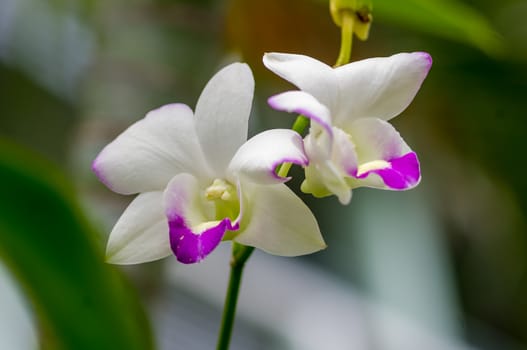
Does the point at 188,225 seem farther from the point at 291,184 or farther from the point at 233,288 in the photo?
the point at 291,184

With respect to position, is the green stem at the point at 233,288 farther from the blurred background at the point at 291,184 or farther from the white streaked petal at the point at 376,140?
the blurred background at the point at 291,184

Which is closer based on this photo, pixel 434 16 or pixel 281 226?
pixel 281 226

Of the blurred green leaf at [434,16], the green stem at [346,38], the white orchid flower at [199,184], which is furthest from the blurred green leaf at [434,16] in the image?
the white orchid flower at [199,184]

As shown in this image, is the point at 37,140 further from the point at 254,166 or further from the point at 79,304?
the point at 254,166

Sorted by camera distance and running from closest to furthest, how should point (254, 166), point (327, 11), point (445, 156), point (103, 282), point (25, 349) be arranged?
point (254, 166) → point (103, 282) → point (25, 349) → point (327, 11) → point (445, 156)

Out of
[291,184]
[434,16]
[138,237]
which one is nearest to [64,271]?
[138,237]

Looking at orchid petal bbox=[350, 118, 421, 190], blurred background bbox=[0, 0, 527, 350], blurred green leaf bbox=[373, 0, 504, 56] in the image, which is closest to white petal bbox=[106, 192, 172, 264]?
orchid petal bbox=[350, 118, 421, 190]

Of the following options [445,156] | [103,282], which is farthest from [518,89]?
[103,282]
